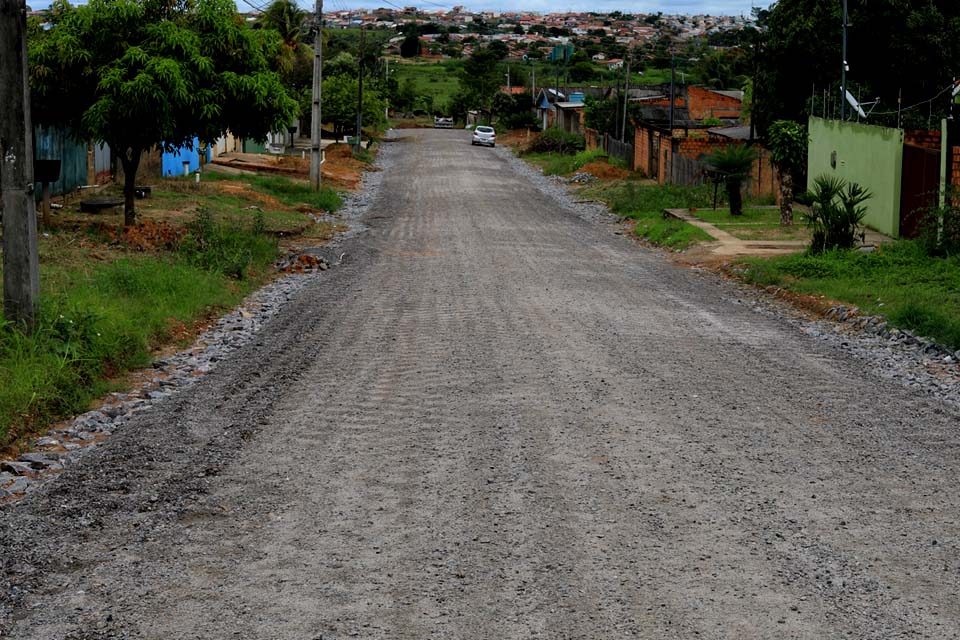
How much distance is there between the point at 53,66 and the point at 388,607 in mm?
17102

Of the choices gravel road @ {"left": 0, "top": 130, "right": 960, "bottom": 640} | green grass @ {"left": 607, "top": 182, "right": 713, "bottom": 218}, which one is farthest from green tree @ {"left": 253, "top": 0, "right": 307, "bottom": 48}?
gravel road @ {"left": 0, "top": 130, "right": 960, "bottom": 640}

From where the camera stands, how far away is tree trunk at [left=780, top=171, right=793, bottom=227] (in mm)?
26469

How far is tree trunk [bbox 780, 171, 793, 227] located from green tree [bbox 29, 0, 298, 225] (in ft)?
38.7

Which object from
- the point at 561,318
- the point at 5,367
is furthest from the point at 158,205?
the point at 5,367

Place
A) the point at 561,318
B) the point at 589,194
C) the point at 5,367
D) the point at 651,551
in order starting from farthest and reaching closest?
the point at 589,194, the point at 561,318, the point at 5,367, the point at 651,551

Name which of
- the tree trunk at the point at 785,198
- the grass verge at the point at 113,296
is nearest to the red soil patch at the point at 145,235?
the grass verge at the point at 113,296

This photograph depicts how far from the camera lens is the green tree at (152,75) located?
63.3ft

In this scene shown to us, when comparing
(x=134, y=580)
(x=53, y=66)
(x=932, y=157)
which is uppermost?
(x=53, y=66)

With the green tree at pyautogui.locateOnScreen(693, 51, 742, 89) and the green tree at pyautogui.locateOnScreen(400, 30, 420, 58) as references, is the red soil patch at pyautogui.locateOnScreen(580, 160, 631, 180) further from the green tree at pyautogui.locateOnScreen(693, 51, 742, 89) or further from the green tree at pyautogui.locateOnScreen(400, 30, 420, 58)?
the green tree at pyautogui.locateOnScreen(400, 30, 420, 58)

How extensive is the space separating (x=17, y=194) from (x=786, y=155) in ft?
65.3

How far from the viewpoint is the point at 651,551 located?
20.5 feet

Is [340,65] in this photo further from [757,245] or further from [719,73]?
[757,245]

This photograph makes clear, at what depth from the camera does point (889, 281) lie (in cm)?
1705

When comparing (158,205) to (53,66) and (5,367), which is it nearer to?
(53,66)
